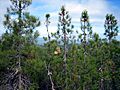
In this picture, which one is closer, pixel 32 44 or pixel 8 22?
pixel 8 22

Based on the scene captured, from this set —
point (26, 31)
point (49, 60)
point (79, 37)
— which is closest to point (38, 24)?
point (26, 31)

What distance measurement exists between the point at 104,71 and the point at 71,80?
21.2 feet

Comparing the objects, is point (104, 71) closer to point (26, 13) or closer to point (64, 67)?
point (64, 67)

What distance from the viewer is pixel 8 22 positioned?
28.8m

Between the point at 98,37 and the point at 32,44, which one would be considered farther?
the point at 98,37

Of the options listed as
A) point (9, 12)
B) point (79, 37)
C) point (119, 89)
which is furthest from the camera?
point (119, 89)

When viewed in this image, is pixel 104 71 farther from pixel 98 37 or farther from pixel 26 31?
pixel 26 31

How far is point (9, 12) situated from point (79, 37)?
14.9 m

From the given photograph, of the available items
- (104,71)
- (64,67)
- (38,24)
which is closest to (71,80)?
(64,67)

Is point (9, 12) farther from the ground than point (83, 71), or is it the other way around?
point (9, 12)

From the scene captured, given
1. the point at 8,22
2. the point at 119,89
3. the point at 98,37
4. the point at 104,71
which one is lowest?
A: the point at 119,89

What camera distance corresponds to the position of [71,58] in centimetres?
3856

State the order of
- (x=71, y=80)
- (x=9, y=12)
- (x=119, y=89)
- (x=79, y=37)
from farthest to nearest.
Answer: (x=119, y=89) < (x=79, y=37) < (x=71, y=80) < (x=9, y=12)

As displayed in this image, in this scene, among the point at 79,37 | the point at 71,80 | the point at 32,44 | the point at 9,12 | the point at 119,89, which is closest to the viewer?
the point at 9,12
